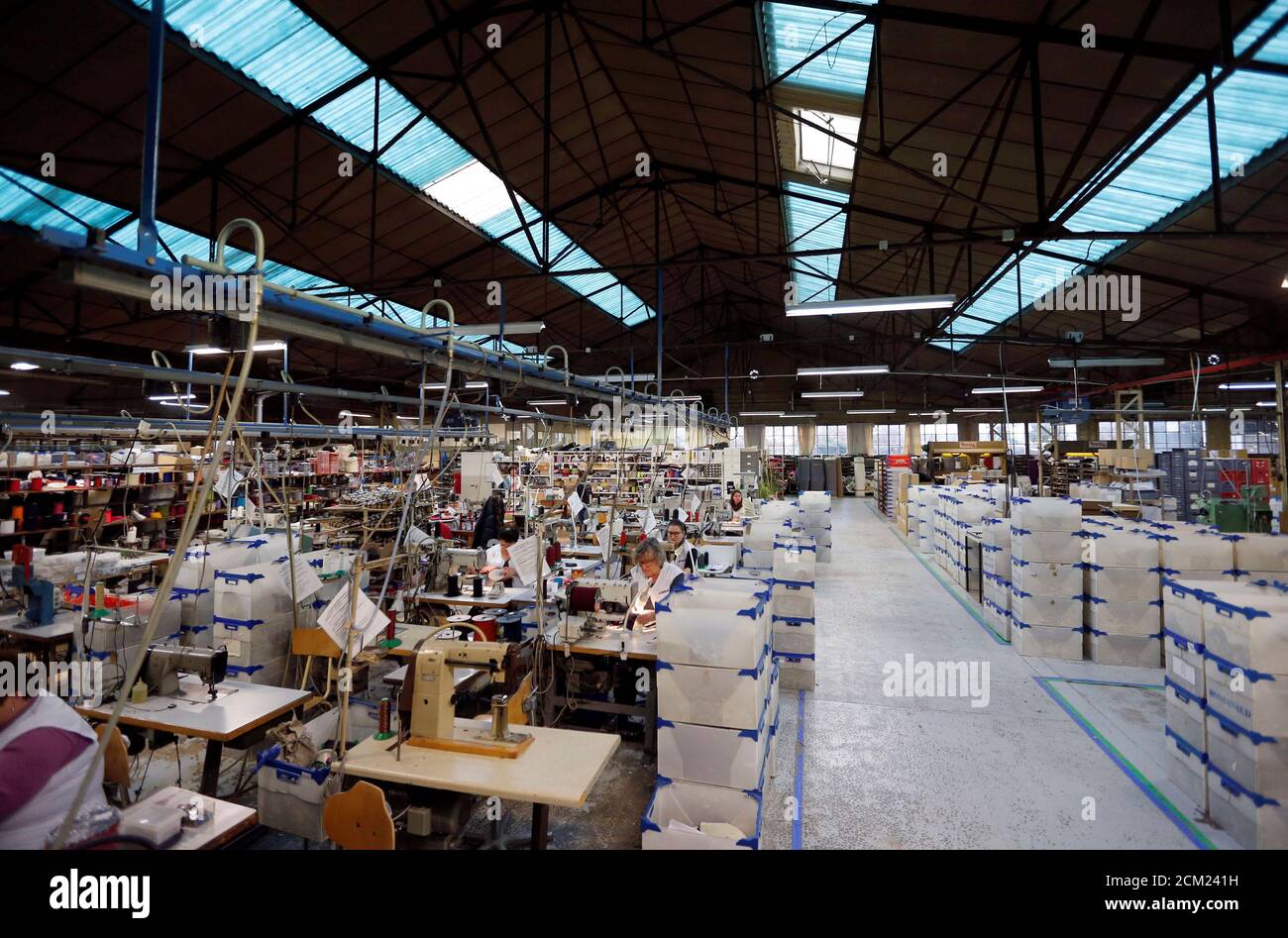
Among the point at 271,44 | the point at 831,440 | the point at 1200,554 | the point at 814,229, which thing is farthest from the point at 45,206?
the point at 831,440

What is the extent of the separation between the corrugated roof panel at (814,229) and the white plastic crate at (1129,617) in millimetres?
4789

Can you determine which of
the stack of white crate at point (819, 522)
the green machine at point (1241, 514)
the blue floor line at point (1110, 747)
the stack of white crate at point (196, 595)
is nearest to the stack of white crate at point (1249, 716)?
the blue floor line at point (1110, 747)

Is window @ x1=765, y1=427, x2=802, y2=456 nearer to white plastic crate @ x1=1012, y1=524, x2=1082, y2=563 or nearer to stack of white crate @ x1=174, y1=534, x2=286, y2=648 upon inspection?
white plastic crate @ x1=1012, y1=524, x2=1082, y2=563

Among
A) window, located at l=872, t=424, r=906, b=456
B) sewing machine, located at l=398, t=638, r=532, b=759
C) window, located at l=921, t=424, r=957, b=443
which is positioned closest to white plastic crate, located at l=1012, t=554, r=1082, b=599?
sewing machine, located at l=398, t=638, r=532, b=759

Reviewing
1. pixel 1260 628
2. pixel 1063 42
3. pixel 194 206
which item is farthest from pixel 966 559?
pixel 194 206

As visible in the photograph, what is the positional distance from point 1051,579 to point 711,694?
4513mm

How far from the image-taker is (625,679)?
180 inches

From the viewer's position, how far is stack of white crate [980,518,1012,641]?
6270 mm

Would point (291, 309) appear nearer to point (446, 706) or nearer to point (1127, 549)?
point (446, 706)

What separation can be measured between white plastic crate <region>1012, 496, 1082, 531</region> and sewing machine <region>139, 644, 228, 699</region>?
6665 millimetres

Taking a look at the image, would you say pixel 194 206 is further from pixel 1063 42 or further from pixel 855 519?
pixel 855 519

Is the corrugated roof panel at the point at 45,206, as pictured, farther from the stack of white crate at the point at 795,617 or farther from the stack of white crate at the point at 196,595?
the stack of white crate at the point at 795,617

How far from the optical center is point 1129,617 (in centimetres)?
532
